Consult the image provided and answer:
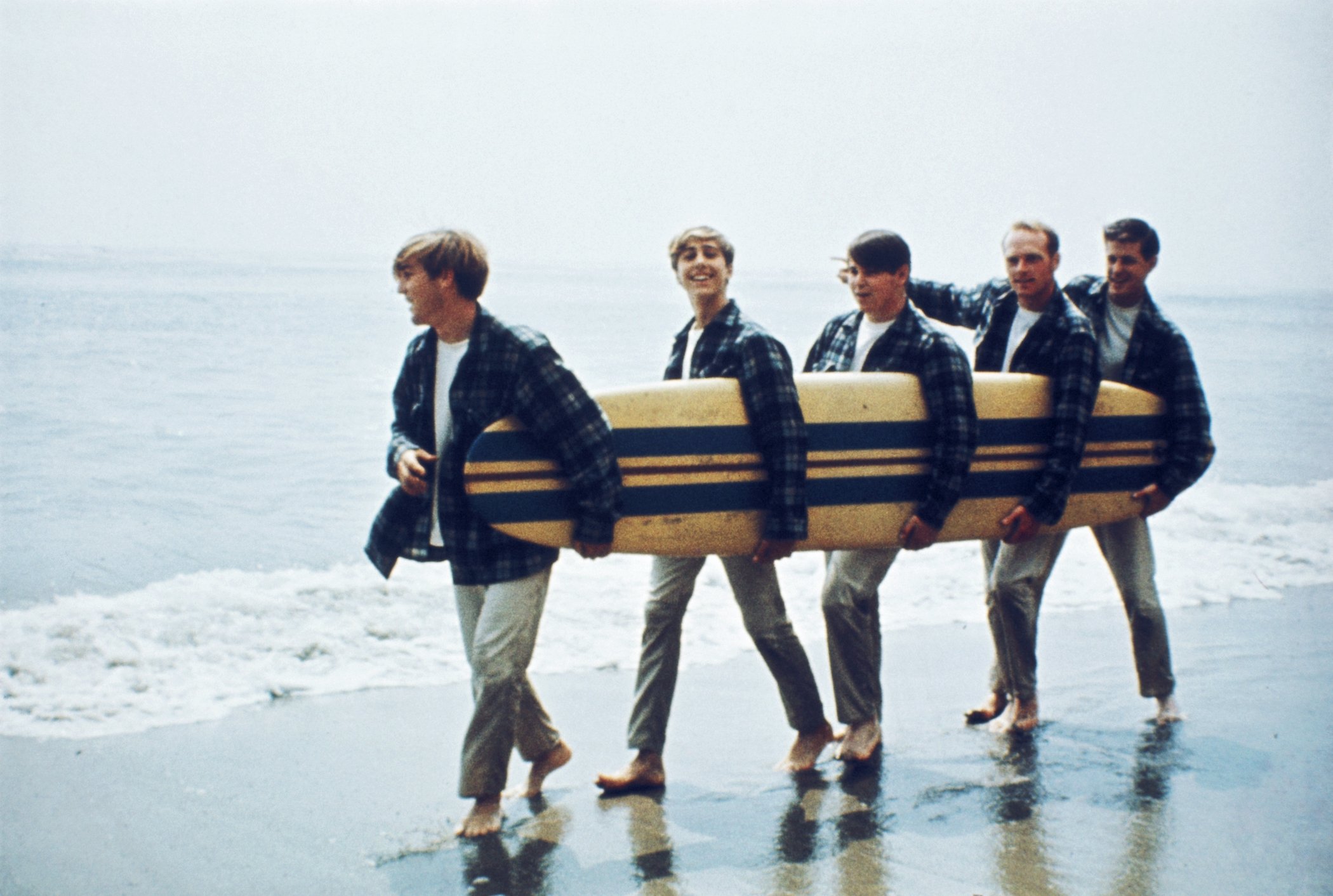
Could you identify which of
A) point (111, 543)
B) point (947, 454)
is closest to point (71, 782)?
point (947, 454)

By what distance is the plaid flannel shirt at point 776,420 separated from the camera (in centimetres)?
327

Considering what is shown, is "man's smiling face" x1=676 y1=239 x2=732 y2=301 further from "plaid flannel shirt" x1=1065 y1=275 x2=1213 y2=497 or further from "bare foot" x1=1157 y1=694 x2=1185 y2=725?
"bare foot" x1=1157 y1=694 x2=1185 y2=725

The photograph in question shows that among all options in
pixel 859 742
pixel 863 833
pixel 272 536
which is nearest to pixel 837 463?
pixel 859 742

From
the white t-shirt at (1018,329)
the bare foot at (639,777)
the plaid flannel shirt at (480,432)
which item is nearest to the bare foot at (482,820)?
the bare foot at (639,777)

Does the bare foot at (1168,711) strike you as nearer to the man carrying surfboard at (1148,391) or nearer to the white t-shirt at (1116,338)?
the man carrying surfboard at (1148,391)

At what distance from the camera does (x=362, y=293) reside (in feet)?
93.1

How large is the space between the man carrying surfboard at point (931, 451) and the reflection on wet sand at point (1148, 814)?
0.75 meters

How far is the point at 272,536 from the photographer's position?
320 inches

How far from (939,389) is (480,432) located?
1.34 metres

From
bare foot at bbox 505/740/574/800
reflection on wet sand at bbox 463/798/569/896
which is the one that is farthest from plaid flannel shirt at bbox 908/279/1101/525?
reflection on wet sand at bbox 463/798/569/896

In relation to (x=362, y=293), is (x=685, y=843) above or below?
below

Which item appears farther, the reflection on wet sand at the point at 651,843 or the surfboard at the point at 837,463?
the surfboard at the point at 837,463

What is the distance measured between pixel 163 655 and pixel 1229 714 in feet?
13.3

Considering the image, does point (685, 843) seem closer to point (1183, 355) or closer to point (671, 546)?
point (671, 546)
